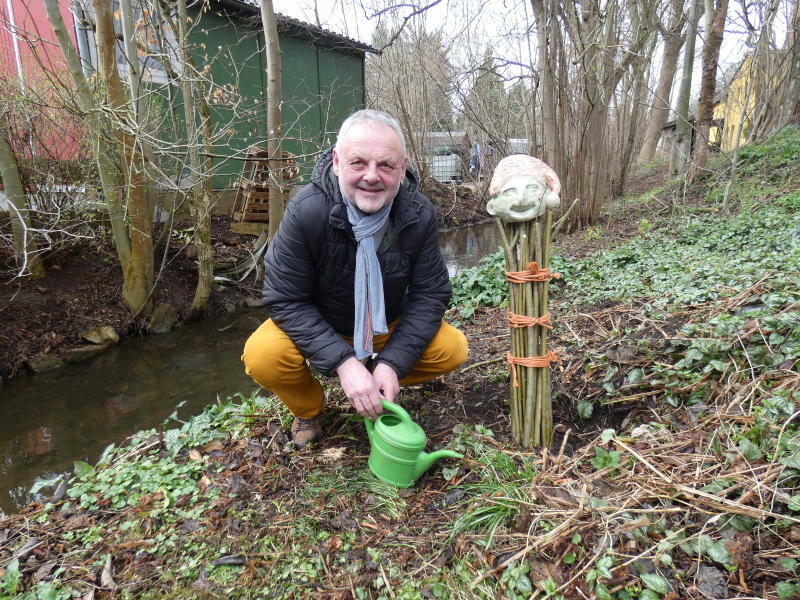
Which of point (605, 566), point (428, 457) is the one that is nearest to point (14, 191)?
point (428, 457)

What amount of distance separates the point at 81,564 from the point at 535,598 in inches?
62.2

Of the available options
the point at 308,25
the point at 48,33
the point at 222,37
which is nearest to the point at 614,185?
the point at 308,25

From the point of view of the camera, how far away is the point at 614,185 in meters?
10.6

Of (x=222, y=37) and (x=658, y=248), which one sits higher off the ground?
(x=222, y=37)

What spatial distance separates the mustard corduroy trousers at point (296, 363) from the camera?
6.91 ft

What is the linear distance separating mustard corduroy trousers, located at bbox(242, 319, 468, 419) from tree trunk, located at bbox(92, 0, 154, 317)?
13.5 ft

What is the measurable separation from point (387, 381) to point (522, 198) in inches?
36.5

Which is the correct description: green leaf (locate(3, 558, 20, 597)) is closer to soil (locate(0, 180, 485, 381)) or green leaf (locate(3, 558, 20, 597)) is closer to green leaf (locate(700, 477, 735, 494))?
green leaf (locate(700, 477, 735, 494))

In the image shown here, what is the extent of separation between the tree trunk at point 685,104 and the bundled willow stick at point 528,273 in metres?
8.54

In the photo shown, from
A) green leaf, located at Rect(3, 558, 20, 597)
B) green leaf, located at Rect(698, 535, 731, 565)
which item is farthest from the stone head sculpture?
green leaf, located at Rect(3, 558, 20, 597)

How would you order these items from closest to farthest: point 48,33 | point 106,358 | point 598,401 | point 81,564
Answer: point 81,564 → point 598,401 → point 106,358 → point 48,33

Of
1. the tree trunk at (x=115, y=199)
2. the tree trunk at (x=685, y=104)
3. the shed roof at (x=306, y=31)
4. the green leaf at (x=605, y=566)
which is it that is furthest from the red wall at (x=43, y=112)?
the tree trunk at (x=685, y=104)

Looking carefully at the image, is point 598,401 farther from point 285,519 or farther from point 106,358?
point 106,358

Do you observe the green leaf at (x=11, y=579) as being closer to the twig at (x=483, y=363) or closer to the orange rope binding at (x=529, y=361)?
the orange rope binding at (x=529, y=361)
